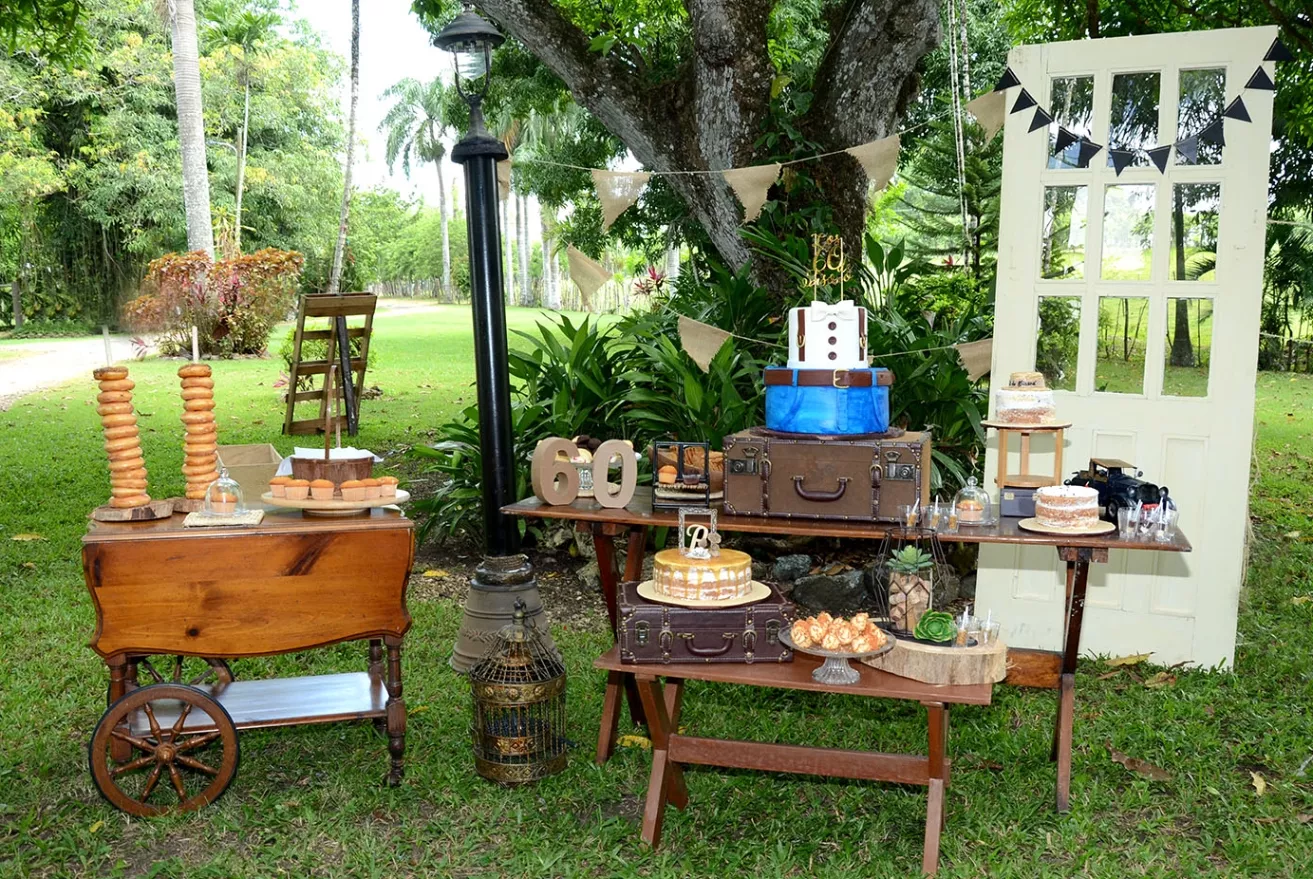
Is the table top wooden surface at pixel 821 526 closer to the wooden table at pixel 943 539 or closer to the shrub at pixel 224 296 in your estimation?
the wooden table at pixel 943 539

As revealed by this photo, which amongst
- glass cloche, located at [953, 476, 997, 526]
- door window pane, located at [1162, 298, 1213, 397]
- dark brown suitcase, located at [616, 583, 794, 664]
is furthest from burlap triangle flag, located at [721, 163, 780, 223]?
dark brown suitcase, located at [616, 583, 794, 664]

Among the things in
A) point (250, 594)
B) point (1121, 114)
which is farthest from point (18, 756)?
point (1121, 114)

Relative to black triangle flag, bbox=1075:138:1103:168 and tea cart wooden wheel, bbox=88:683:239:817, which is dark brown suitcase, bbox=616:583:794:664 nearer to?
tea cart wooden wheel, bbox=88:683:239:817

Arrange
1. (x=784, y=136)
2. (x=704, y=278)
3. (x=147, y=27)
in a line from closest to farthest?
(x=784, y=136) → (x=704, y=278) → (x=147, y=27)

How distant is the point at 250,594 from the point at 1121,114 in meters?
3.78

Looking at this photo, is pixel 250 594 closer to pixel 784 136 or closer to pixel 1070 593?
pixel 1070 593

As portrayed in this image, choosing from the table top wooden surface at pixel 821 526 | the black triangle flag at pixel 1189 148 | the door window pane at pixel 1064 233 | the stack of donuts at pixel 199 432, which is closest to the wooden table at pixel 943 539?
the table top wooden surface at pixel 821 526

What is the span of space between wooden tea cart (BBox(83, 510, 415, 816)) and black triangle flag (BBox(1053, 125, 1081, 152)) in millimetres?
3024

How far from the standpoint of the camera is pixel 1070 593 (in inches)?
150

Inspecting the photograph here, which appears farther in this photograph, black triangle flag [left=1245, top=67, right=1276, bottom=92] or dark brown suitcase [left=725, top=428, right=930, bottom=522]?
black triangle flag [left=1245, top=67, right=1276, bottom=92]

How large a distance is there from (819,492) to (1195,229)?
2.13 m

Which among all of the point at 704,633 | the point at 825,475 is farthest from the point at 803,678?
the point at 825,475

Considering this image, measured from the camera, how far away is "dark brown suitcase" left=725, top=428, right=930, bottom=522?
3.32 metres

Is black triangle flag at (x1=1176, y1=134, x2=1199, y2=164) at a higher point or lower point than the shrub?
higher
